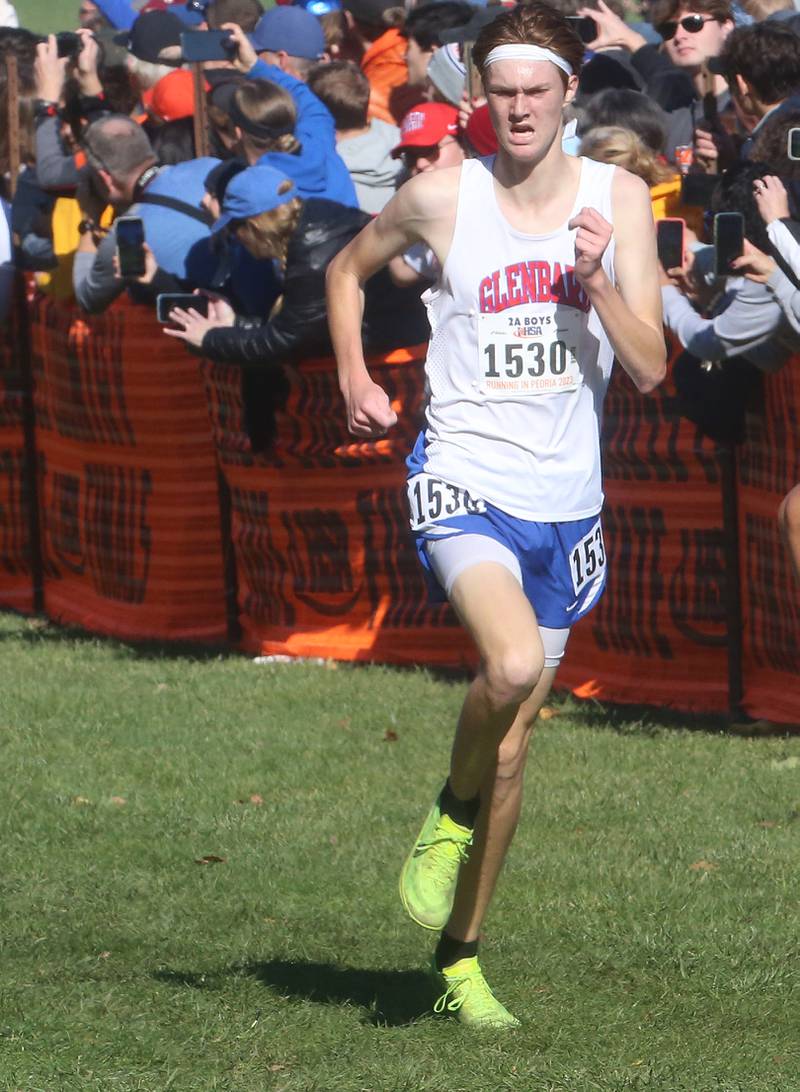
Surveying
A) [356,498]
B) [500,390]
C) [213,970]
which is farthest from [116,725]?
[500,390]

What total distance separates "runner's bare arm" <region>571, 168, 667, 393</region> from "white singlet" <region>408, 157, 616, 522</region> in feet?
0.15

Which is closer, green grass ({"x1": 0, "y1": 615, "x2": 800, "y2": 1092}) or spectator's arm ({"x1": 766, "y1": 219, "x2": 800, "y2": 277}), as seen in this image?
green grass ({"x1": 0, "y1": 615, "x2": 800, "y2": 1092})

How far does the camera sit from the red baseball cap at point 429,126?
948cm

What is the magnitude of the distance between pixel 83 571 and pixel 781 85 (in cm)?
591

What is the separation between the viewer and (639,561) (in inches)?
367

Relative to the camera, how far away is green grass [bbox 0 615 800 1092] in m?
5.24

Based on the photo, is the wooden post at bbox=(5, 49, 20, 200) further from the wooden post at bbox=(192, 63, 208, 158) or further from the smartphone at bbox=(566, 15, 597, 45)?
the smartphone at bbox=(566, 15, 597, 45)

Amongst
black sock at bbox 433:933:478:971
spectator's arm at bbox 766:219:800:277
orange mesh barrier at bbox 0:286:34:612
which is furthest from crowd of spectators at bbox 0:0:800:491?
black sock at bbox 433:933:478:971

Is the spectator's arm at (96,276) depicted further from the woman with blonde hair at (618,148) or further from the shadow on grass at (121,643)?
the woman with blonde hair at (618,148)

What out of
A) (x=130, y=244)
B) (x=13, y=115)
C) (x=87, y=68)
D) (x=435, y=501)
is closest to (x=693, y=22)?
(x=130, y=244)

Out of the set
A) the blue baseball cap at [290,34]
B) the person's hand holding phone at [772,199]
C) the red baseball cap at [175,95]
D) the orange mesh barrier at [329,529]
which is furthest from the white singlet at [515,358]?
the blue baseball cap at [290,34]

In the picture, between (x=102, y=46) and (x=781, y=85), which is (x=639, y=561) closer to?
(x=781, y=85)

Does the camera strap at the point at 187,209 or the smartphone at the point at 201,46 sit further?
the camera strap at the point at 187,209

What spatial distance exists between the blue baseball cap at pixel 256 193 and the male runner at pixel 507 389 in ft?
13.9
